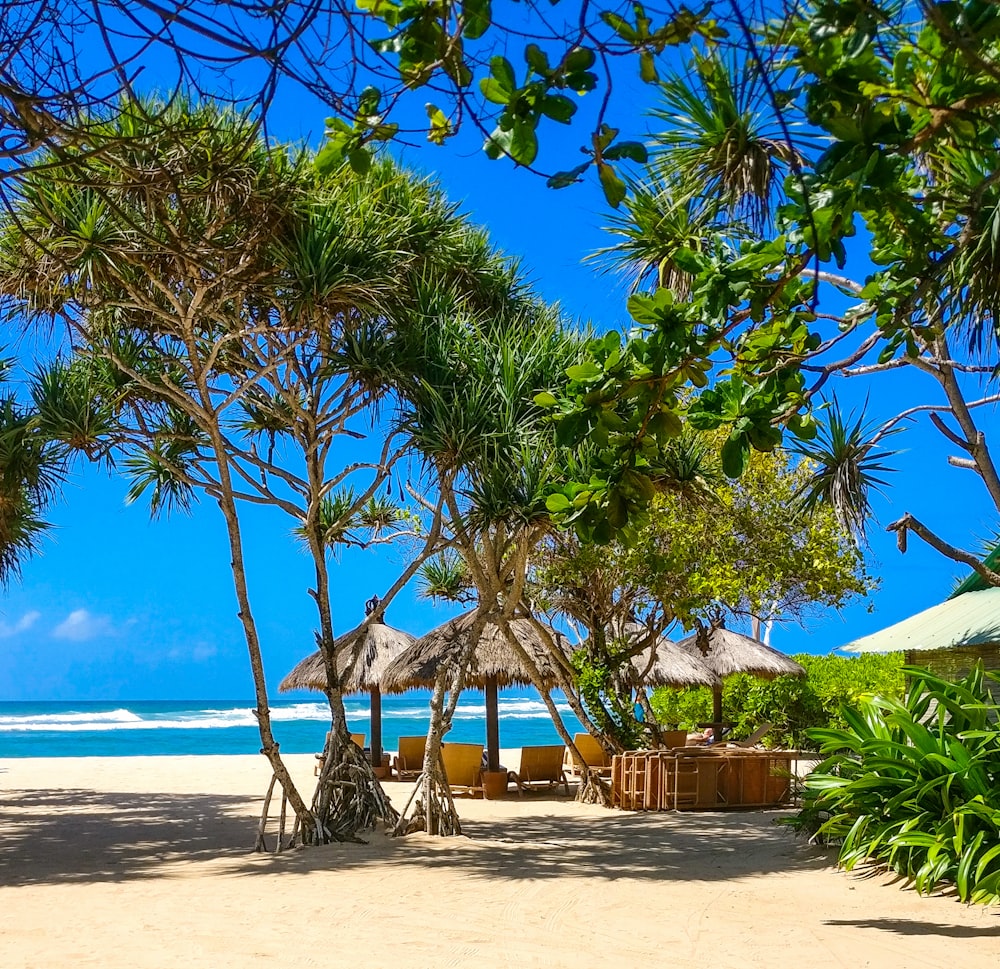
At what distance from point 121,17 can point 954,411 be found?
26.0 feet

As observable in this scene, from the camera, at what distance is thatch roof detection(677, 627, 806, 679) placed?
18.9 metres

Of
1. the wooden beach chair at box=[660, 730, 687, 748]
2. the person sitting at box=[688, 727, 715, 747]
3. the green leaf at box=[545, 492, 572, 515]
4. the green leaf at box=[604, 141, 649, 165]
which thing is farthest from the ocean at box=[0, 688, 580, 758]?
the green leaf at box=[604, 141, 649, 165]

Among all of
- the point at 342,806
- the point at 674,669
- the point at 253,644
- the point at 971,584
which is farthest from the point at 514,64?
the point at 674,669

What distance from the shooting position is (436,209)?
11773 mm

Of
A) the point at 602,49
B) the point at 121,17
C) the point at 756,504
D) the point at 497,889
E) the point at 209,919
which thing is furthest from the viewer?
the point at 756,504

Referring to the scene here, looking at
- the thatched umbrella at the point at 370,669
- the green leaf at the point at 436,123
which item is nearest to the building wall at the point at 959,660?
the thatched umbrella at the point at 370,669

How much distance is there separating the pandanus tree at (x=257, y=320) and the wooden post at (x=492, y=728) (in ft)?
17.6

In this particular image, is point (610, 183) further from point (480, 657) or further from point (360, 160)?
point (480, 657)

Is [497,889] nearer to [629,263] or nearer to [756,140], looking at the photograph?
[629,263]

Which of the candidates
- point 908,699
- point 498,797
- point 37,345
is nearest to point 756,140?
point 908,699

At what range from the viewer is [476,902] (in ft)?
25.9

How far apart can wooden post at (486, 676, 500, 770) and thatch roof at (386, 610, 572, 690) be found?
0.13 meters

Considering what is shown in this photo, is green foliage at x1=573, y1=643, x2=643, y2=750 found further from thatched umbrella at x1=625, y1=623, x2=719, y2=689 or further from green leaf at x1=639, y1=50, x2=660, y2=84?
green leaf at x1=639, y1=50, x2=660, y2=84

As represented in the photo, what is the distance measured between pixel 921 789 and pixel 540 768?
8.76 m
